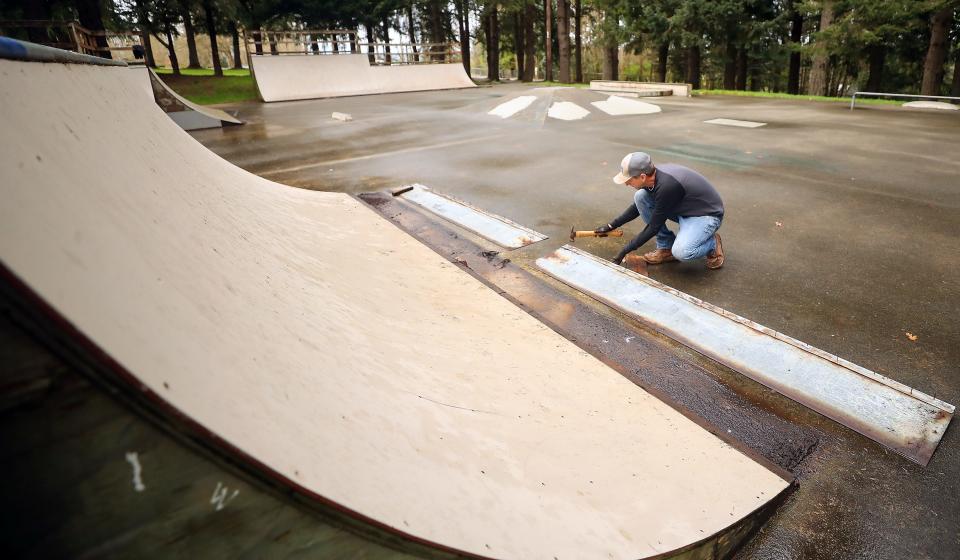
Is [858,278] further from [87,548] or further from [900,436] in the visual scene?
[87,548]

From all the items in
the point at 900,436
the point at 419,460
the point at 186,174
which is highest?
the point at 186,174

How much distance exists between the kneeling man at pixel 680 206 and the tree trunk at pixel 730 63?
2477 cm

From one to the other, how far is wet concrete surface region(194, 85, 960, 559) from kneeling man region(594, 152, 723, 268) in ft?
0.90

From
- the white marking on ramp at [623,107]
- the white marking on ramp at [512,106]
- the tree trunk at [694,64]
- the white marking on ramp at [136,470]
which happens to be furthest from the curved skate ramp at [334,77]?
the white marking on ramp at [136,470]

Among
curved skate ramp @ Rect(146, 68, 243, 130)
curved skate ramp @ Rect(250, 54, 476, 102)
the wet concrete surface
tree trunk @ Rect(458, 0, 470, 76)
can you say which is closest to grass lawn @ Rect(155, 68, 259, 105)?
curved skate ramp @ Rect(250, 54, 476, 102)

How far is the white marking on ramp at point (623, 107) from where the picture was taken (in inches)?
557

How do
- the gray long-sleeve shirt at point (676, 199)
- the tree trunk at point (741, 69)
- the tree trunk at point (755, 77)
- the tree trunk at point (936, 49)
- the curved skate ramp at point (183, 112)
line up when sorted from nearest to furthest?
→ 1. the gray long-sleeve shirt at point (676, 199)
2. the curved skate ramp at point (183, 112)
3. the tree trunk at point (936, 49)
4. the tree trunk at point (741, 69)
5. the tree trunk at point (755, 77)

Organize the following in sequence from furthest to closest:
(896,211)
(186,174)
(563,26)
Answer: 1. (563,26)
2. (896,211)
3. (186,174)

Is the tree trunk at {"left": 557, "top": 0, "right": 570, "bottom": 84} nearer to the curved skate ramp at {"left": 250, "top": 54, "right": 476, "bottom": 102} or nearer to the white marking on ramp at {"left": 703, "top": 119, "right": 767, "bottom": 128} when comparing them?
the curved skate ramp at {"left": 250, "top": 54, "right": 476, "bottom": 102}

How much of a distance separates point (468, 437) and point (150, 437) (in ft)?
3.49

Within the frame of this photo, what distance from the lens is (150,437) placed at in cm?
90

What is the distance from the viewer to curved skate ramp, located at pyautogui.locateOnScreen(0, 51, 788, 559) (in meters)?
0.99

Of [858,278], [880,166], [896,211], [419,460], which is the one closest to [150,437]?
[419,460]

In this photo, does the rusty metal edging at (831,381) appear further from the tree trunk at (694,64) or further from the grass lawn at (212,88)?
the tree trunk at (694,64)
